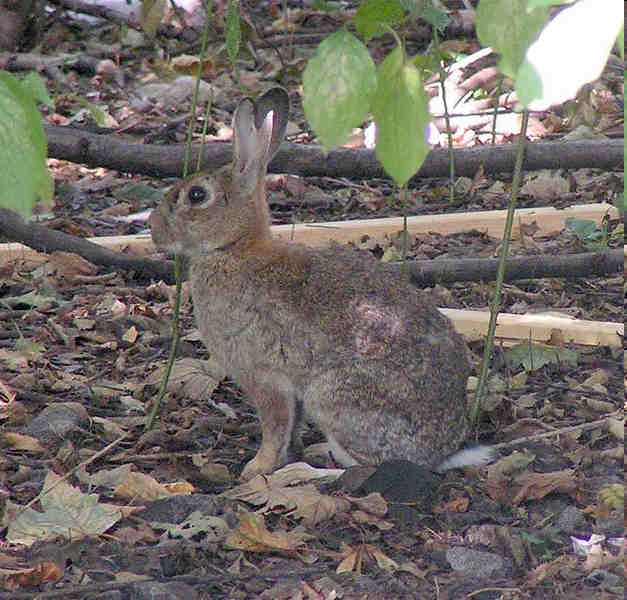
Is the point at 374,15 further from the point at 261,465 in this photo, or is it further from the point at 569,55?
the point at 261,465

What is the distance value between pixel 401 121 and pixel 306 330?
259 cm

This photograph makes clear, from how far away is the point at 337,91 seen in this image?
1597 mm

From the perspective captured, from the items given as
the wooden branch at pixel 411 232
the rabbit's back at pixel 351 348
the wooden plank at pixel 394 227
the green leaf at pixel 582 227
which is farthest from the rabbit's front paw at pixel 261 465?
the green leaf at pixel 582 227

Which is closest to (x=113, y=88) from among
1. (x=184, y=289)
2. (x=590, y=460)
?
(x=184, y=289)

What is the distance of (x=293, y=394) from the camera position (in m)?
4.25

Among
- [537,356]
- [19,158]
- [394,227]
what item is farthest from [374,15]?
[394,227]

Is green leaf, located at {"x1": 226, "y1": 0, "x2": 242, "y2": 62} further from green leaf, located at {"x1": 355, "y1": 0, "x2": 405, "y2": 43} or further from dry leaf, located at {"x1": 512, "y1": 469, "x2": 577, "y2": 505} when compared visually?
dry leaf, located at {"x1": 512, "y1": 469, "x2": 577, "y2": 505}

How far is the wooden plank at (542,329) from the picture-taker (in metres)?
5.02

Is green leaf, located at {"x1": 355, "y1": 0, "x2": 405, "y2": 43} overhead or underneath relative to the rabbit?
overhead

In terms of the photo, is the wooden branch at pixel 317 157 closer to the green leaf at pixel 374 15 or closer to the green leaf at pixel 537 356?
the green leaf at pixel 537 356

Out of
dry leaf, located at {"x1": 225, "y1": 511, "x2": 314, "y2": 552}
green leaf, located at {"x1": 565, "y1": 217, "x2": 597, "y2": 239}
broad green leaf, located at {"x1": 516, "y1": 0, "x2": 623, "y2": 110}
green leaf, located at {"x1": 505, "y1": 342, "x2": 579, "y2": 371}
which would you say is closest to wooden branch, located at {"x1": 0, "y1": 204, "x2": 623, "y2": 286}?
green leaf, located at {"x1": 565, "y1": 217, "x2": 597, "y2": 239}

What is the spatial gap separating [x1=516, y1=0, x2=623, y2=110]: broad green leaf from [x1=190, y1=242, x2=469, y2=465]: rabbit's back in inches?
112

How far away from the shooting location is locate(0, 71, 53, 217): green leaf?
5.09 feet

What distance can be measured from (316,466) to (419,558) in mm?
937
